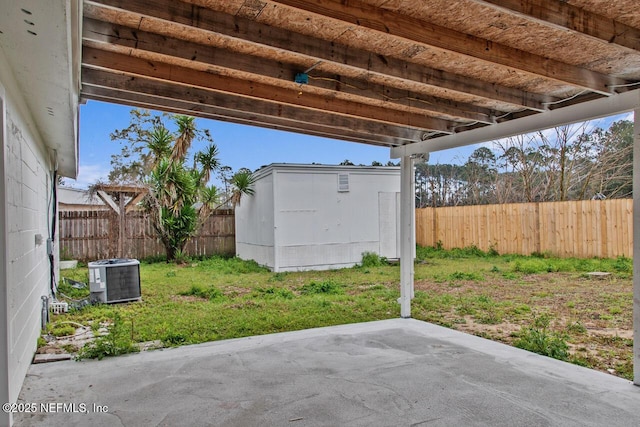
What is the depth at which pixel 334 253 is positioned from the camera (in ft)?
35.2

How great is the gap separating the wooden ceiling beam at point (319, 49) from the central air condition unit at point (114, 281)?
485cm

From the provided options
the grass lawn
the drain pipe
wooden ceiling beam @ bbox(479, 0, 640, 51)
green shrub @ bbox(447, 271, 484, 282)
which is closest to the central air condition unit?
the grass lawn

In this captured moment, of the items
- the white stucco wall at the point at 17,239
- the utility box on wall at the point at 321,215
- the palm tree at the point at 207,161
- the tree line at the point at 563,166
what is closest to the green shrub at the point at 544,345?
the white stucco wall at the point at 17,239

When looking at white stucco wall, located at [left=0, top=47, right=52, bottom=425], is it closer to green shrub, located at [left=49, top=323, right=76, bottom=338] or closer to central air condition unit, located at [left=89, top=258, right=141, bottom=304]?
green shrub, located at [left=49, top=323, right=76, bottom=338]

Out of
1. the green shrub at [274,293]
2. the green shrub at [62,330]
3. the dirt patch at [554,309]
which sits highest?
the green shrub at [62,330]

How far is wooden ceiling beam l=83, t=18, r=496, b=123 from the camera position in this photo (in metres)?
2.63

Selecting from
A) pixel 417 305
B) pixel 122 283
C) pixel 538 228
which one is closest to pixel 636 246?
pixel 417 305

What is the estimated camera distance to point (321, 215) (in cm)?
1059

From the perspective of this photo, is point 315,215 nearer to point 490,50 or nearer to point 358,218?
point 358,218

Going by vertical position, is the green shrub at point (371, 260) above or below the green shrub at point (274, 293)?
above

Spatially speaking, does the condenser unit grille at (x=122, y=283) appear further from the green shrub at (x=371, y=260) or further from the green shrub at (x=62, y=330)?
the green shrub at (x=371, y=260)

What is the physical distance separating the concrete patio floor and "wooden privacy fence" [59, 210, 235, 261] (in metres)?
8.76

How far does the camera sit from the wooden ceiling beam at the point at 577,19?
2225 millimetres

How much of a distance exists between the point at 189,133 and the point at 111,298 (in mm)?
5832
